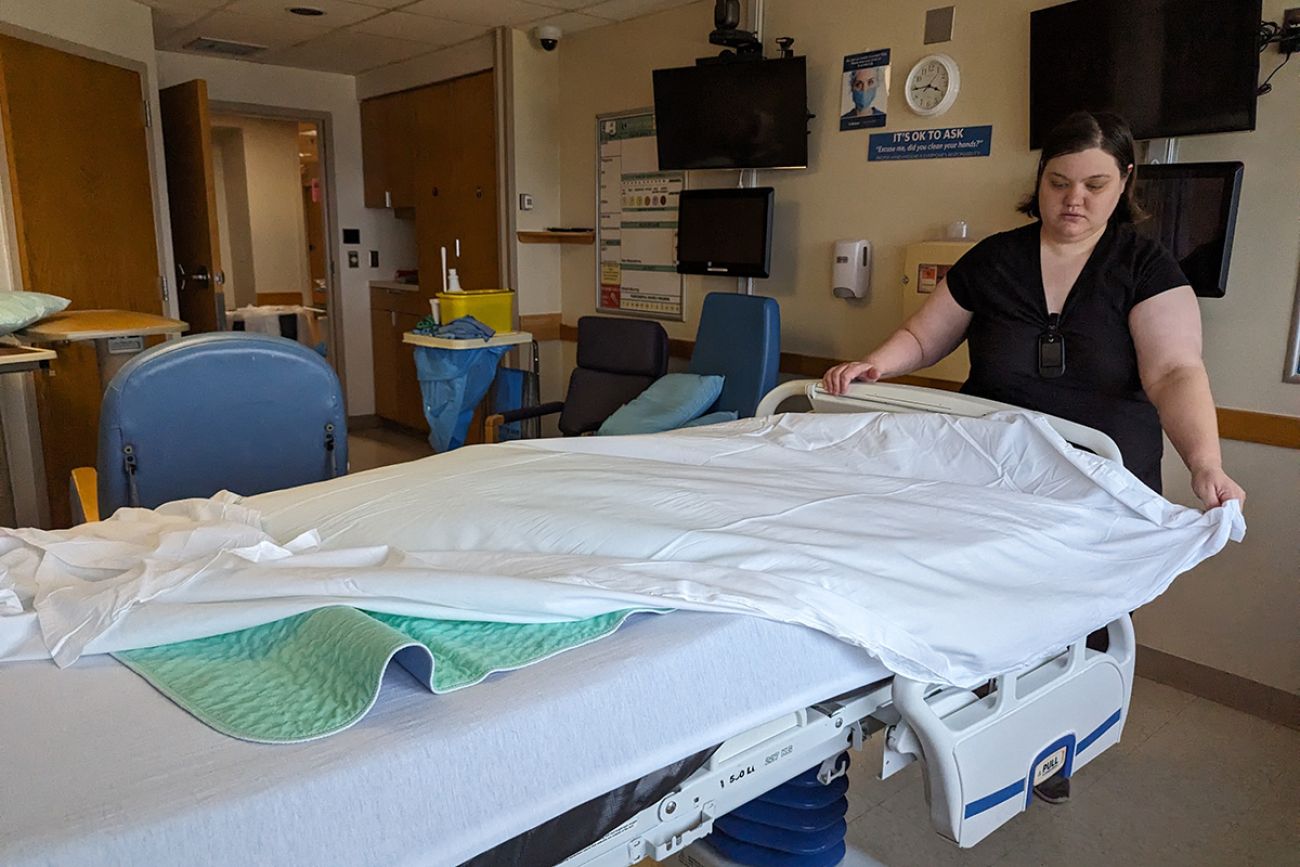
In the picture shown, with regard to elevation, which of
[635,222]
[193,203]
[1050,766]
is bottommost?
[1050,766]

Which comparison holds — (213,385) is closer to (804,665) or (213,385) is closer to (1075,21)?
(804,665)

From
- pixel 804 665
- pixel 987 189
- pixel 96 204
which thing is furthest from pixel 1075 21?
pixel 96 204

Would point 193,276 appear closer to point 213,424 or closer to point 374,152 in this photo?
point 374,152

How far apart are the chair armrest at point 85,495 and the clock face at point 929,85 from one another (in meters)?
2.68

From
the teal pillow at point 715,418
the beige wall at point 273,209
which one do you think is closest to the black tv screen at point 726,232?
the teal pillow at point 715,418

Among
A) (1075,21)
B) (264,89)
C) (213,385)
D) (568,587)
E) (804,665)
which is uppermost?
(264,89)

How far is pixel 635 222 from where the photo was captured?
14.1 feet

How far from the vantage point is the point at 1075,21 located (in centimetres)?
259

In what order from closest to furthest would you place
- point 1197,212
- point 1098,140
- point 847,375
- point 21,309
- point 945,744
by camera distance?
1. point 945,744
2. point 1098,140
3. point 847,375
4. point 1197,212
5. point 21,309

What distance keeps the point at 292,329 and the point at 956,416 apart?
5626mm

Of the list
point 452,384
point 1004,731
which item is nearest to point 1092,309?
point 1004,731

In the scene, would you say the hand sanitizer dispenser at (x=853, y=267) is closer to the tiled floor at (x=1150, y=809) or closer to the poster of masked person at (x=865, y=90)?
the poster of masked person at (x=865, y=90)

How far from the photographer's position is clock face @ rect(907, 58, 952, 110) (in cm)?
302

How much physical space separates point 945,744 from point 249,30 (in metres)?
4.77
